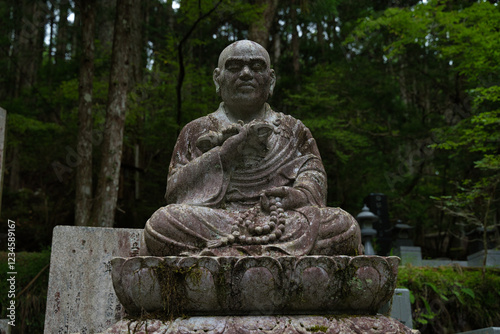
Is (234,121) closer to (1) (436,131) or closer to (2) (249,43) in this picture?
(2) (249,43)

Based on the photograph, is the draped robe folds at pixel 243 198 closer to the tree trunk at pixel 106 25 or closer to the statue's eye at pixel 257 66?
the statue's eye at pixel 257 66

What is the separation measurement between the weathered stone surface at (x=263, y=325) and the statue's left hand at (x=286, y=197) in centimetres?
109

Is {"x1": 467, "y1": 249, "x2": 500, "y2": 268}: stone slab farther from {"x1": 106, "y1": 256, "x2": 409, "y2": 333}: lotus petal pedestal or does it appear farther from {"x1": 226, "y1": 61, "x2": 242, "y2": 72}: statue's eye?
{"x1": 106, "y1": 256, "x2": 409, "y2": 333}: lotus petal pedestal

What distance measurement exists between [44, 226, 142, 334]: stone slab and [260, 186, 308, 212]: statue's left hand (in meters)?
2.34

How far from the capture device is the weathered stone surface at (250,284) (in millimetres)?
3346

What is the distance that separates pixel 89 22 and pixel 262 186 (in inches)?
245

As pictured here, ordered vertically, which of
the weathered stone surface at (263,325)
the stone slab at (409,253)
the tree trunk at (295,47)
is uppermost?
the tree trunk at (295,47)

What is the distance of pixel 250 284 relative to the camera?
11.0ft

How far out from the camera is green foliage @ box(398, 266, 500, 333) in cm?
796

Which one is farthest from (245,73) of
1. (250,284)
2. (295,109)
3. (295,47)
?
(295,47)

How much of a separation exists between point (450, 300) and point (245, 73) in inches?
230

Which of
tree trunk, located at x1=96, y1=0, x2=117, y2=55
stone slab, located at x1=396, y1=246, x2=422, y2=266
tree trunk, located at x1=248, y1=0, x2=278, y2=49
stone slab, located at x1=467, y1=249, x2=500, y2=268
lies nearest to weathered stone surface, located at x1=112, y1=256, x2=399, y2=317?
tree trunk, located at x1=248, y1=0, x2=278, y2=49

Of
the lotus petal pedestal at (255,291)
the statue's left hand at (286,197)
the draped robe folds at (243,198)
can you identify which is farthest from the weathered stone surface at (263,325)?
the statue's left hand at (286,197)

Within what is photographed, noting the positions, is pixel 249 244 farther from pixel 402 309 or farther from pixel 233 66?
pixel 402 309
